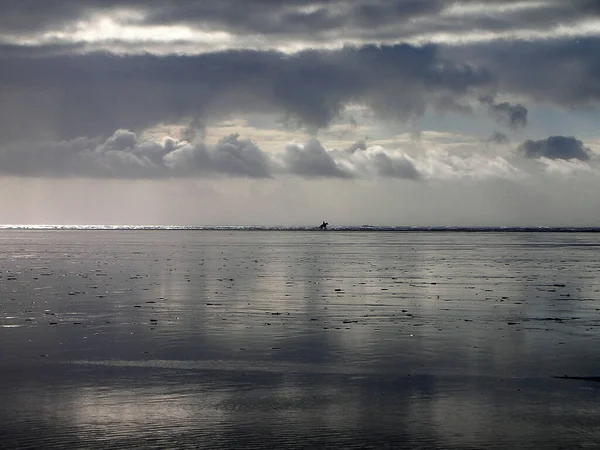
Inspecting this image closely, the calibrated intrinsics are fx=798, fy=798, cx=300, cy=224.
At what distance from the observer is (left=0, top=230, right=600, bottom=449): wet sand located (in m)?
15.3

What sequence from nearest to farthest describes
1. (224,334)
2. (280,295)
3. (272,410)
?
(272,410) < (224,334) < (280,295)

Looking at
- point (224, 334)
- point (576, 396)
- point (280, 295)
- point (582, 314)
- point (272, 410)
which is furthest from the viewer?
point (280, 295)

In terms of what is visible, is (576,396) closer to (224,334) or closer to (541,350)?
(541,350)

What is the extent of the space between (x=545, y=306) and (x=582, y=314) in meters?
3.30

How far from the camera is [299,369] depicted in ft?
70.3

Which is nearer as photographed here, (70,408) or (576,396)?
(70,408)

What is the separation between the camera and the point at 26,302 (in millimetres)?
37938

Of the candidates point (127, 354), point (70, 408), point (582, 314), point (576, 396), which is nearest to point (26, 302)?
point (127, 354)

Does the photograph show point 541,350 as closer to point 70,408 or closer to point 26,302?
point 70,408

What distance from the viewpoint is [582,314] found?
3359 centimetres

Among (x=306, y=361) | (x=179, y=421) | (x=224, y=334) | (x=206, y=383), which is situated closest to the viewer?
(x=179, y=421)

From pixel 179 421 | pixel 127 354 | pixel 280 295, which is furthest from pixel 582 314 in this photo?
pixel 179 421

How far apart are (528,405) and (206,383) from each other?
7.56 m

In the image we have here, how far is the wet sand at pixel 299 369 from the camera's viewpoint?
15.3 m
